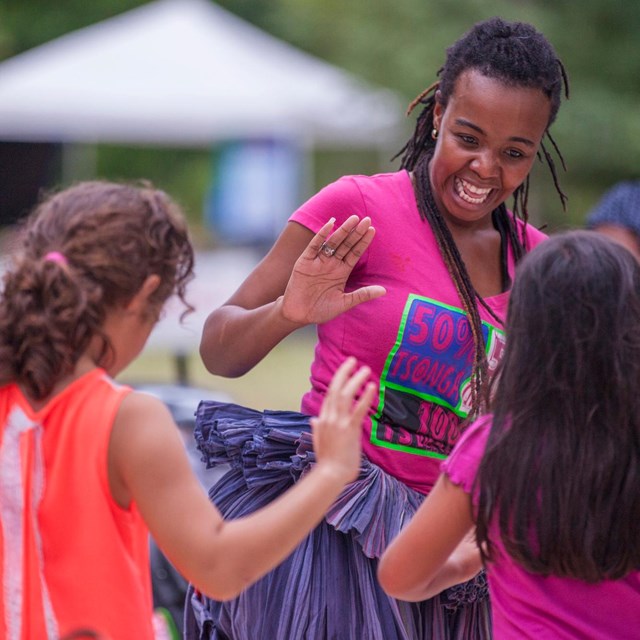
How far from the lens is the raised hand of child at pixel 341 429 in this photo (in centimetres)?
206

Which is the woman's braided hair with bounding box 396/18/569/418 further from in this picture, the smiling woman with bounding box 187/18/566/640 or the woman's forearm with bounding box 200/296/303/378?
the woman's forearm with bounding box 200/296/303/378

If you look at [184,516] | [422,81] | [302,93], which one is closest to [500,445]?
[184,516]

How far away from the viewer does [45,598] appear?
82.0 inches

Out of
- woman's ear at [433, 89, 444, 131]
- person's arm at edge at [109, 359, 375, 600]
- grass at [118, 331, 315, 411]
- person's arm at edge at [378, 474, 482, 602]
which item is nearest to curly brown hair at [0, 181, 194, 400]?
person's arm at edge at [109, 359, 375, 600]

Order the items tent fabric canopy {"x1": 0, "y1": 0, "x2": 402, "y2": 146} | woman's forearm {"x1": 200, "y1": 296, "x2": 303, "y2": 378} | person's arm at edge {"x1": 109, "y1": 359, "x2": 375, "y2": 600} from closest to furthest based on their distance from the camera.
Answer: person's arm at edge {"x1": 109, "y1": 359, "x2": 375, "y2": 600}
woman's forearm {"x1": 200, "y1": 296, "x2": 303, "y2": 378}
tent fabric canopy {"x1": 0, "y1": 0, "x2": 402, "y2": 146}

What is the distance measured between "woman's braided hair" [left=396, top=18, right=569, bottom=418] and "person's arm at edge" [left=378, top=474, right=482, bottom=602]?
61cm

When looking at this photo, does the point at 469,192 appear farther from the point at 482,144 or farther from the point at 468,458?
the point at 468,458

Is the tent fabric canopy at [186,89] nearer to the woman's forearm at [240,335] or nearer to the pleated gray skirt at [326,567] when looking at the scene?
the woman's forearm at [240,335]

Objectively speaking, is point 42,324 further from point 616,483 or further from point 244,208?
point 244,208

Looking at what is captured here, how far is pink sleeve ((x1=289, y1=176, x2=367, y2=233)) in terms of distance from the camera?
281cm

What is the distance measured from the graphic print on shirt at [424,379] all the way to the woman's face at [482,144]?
0.32 meters

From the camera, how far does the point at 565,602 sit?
216 centimetres

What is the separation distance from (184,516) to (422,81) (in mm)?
11430

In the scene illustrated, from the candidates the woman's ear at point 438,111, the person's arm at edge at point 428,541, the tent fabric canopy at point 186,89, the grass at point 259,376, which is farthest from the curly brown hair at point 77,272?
the tent fabric canopy at point 186,89
